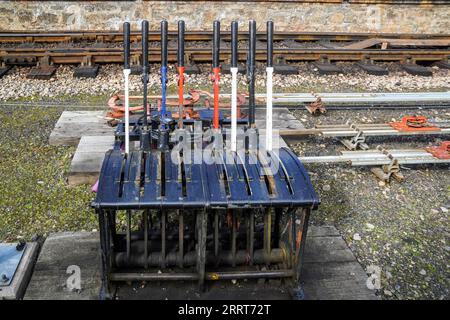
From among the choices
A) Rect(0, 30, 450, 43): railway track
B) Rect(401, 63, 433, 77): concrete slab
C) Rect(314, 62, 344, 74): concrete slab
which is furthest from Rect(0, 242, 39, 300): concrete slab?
Rect(401, 63, 433, 77): concrete slab

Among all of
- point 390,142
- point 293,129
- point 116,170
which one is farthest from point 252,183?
point 390,142

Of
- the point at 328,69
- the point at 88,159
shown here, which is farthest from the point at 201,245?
the point at 328,69

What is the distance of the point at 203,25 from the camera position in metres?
13.8

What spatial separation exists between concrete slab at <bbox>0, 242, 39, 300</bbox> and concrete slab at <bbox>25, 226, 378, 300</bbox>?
0.16 ft

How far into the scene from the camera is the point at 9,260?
3711 millimetres

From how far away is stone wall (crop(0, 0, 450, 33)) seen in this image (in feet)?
42.2

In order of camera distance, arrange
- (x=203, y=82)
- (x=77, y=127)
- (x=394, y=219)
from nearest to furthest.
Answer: (x=394, y=219)
(x=77, y=127)
(x=203, y=82)

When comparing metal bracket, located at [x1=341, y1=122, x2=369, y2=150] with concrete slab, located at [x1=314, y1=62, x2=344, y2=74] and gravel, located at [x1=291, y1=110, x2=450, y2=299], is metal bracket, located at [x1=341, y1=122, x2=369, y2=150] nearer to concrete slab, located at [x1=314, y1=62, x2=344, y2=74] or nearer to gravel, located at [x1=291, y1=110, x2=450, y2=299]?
gravel, located at [x1=291, y1=110, x2=450, y2=299]

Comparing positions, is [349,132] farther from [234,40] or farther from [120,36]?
[120,36]

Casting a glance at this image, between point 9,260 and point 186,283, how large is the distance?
1.37m

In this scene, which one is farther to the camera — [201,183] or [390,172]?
[390,172]

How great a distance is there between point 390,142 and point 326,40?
6.26 m

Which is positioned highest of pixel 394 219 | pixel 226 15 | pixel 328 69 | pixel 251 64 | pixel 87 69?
pixel 226 15

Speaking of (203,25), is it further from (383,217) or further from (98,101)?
(383,217)
